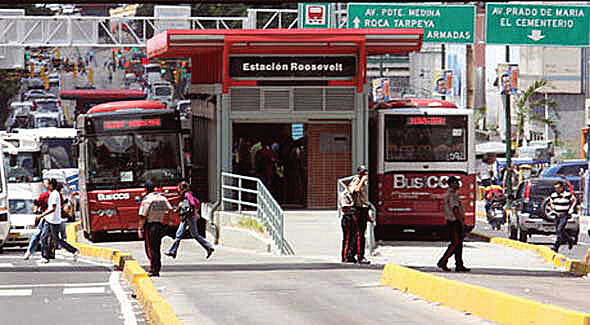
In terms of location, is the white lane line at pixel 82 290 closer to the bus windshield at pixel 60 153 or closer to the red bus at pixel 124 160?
the red bus at pixel 124 160

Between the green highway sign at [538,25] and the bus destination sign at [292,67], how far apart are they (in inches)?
534

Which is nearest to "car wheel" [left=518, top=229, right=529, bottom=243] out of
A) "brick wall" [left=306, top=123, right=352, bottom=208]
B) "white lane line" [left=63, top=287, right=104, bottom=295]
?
"brick wall" [left=306, top=123, right=352, bottom=208]

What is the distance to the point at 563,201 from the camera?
2952cm

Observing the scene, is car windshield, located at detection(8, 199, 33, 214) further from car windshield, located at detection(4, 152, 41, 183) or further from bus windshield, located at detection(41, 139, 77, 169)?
bus windshield, located at detection(41, 139, 77, 169)

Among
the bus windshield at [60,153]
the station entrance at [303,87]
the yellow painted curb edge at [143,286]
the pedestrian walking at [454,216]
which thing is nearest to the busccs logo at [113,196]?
the yellow painted curb edge at [143,286]

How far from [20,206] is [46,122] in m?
41.2

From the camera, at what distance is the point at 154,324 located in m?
14.4

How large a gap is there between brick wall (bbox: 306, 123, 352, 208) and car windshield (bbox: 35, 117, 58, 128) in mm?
45910

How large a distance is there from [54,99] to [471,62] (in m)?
28.2

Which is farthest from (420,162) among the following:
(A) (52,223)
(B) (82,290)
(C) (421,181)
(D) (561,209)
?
(B) (82,290)

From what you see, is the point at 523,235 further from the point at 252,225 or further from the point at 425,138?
the point at 252,225

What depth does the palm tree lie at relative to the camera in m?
61.8

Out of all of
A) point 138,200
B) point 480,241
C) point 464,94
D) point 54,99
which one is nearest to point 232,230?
point 138,200

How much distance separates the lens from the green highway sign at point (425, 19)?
44.1 meters
